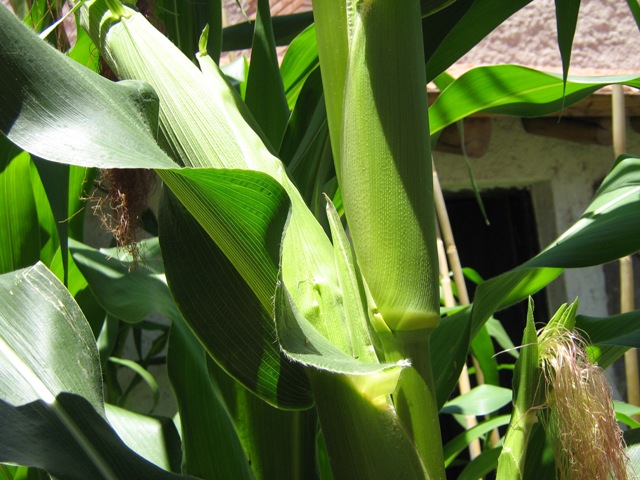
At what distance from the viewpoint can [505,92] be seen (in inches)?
31.4

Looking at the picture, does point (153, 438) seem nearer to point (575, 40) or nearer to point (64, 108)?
point (64, 108)

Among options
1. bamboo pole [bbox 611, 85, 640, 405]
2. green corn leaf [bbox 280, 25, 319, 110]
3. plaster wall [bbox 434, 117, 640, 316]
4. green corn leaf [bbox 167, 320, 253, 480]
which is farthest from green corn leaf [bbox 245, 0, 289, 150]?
plaster wall [bbox 434, 117, 640, 316]

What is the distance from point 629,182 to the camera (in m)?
0.80

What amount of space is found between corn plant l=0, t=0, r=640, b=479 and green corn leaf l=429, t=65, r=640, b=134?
0.05 metres

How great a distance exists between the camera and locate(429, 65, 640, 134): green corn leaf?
2.55 feet

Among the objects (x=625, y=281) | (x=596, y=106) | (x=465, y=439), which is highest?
(x=596, y=106)

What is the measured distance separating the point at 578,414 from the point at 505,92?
407mm

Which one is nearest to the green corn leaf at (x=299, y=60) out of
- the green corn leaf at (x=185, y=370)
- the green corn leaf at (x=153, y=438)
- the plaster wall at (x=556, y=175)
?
the green corn leaf at (x=185, y=370)

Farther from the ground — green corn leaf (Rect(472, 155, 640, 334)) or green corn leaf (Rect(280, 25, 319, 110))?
green corn leaf (Rect(280, 25, 319, 110))

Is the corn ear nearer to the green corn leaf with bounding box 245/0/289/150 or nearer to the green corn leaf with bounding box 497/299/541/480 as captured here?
the green corn leaf with bounding box 497/299/541/480

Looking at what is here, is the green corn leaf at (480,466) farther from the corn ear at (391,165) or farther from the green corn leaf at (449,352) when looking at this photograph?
the corn ear at (391,165)

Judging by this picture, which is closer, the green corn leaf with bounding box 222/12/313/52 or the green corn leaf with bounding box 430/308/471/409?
the green corn leaf with bounding box 430/308/471/409

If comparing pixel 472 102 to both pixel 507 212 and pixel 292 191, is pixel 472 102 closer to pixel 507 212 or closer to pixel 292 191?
pixel 292 191

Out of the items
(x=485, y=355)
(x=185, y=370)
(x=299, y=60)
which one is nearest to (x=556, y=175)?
(x=485, y=355)
